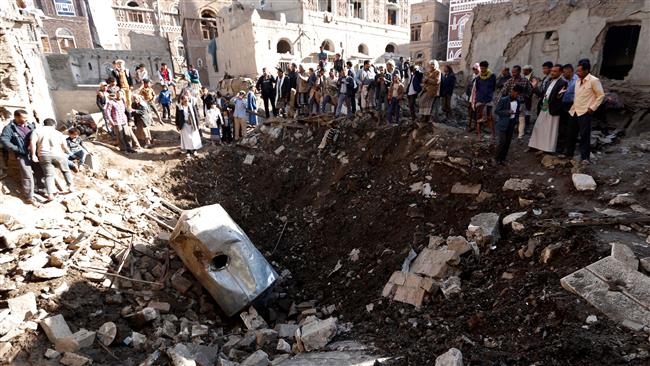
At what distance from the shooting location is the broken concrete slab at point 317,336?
3.69 metres

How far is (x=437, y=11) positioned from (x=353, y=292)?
1338 inches

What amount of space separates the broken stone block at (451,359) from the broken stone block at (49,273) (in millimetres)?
4936

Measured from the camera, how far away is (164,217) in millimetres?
6914

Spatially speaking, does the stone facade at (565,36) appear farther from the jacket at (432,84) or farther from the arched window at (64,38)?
the arched window at (64,38)

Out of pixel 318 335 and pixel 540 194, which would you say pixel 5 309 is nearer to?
pixel 318 335

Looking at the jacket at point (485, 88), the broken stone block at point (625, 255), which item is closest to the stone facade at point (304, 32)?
the jacket at point (485, 88)

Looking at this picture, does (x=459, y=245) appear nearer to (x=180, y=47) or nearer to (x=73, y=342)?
(x=73, y=342)

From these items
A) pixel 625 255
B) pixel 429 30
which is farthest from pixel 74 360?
pixel 429 30

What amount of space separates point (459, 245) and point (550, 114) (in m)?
2.99

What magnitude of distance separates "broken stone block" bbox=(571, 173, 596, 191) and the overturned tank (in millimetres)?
4669

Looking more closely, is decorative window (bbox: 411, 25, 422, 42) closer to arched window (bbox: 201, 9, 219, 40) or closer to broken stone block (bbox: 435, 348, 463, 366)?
arched window (bbox: 201, 9, 219, 40)

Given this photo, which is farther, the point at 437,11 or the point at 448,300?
the point at 437,11

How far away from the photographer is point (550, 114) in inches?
218

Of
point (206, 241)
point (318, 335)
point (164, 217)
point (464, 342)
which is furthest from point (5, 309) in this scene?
point (464, 342)
